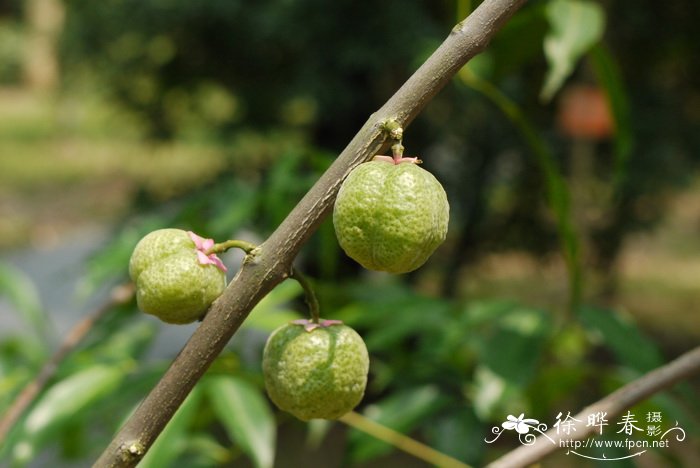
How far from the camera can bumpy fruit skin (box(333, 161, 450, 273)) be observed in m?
0.52

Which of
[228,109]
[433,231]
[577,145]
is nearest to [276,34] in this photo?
[228,109]

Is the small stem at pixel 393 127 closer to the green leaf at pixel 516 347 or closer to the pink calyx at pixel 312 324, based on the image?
the pink calyx at pixel 312 324

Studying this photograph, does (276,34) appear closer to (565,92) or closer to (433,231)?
(565,92)

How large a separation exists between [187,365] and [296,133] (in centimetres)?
368

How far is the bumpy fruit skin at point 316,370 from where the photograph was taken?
586mm

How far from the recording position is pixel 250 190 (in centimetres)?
179

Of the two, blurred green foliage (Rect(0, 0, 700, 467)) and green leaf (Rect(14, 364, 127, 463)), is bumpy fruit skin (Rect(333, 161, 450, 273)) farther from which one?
green leaf (Rect(14, 364, 127, 463))

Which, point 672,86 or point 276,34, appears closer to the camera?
point 276,34

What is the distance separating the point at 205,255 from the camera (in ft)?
1.95

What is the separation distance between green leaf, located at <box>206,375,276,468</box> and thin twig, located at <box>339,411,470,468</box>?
0.12 metres

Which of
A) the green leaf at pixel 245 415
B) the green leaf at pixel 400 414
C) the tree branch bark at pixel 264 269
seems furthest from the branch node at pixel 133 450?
the green leaf at pixel 400 414

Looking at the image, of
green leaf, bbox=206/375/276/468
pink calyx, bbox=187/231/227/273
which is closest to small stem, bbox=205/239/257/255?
pink calyx, bbox=187/231/227/273

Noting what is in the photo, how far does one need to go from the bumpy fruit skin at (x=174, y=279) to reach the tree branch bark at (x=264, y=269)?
5 cm

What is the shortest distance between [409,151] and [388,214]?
321 centimetres
